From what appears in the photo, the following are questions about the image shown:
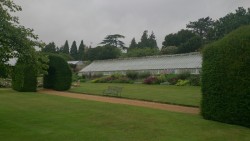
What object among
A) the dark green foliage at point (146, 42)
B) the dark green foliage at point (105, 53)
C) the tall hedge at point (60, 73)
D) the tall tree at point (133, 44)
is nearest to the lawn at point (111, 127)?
the tall hedge at point (60, 73)

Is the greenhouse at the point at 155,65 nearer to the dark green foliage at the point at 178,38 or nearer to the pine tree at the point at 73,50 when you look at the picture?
the dark green foliage at the point at 178,38

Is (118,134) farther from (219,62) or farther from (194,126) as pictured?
(219,62)

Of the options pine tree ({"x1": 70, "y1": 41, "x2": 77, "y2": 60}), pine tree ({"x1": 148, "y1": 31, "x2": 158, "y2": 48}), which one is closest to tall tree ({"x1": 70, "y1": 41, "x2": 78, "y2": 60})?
pine tree ({"x1": 70, "y1": 41, "x2": 77, "y2": 60})

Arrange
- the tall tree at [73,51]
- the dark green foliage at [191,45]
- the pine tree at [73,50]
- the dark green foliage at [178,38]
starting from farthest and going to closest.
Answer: the pine tree at [73,50]
the tall tree at [73,51]
the dark green foliage at [178,38]
the dark green foliage at [191,45]

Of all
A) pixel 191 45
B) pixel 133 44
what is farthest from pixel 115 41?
pixel 191 45

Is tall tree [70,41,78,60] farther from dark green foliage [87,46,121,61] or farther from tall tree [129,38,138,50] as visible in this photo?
dark green foliage [87,46,121,61]

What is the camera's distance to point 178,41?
6994cm

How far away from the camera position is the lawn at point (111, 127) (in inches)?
368

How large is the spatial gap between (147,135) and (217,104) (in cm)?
392

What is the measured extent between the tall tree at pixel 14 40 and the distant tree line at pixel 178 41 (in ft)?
103

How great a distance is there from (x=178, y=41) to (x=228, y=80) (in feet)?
194

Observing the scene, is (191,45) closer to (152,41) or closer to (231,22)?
(231,22)

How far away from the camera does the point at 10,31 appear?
10836mm

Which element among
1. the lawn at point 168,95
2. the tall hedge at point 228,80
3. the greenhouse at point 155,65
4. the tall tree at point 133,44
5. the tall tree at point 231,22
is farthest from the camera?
the tall tree at point 133,44
